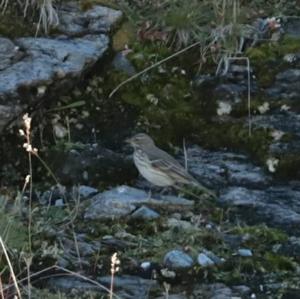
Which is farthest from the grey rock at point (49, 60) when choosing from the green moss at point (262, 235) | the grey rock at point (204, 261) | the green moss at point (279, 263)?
the green moss at point (279, 263)

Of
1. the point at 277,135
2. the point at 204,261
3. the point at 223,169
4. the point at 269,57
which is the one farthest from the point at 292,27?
the point at 204,261

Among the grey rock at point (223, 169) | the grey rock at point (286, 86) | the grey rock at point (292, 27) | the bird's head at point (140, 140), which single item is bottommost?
the grey rock at point (223, 169)

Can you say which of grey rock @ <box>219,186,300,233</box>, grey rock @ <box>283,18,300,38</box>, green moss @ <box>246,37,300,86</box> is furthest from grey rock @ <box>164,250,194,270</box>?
grey rock @ <box>283,18,300,38</box>

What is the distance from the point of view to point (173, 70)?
33.4ft

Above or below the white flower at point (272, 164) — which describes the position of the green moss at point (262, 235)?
below

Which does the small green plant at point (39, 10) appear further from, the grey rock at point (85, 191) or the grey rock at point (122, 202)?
the grey rock at point (122, 202)

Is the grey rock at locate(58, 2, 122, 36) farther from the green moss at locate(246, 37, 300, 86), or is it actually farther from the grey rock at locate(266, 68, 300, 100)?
the grey rock at locate(266, 68, 300, 100)

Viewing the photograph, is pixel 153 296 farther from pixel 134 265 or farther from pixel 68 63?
pixel 68 63

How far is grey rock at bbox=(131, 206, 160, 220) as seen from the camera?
8.25 metres

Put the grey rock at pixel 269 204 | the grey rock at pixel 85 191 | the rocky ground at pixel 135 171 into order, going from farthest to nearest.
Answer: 1. the grey rock at pixel 85 191
2. the grey rock at pixel 269 204
3. the rocky ground at pixel 135 171

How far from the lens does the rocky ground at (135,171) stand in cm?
740

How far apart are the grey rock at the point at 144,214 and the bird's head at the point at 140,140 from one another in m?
0.88

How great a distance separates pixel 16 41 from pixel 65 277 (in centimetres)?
312

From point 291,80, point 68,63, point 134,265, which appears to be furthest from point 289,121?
point 134,265
